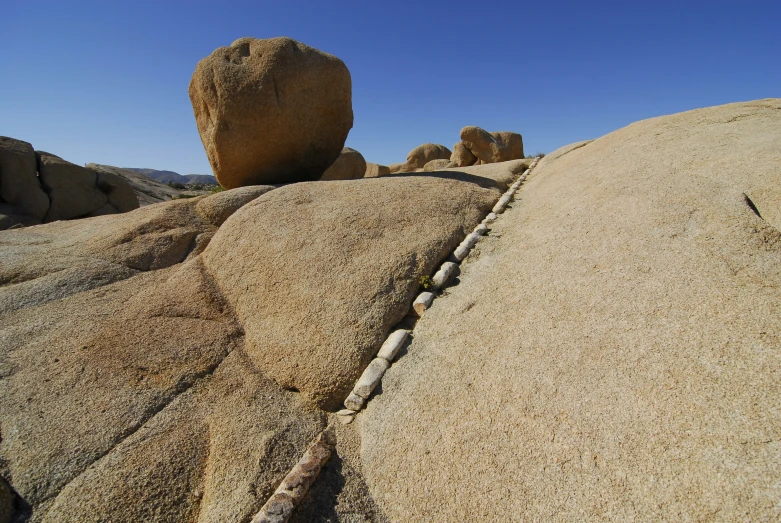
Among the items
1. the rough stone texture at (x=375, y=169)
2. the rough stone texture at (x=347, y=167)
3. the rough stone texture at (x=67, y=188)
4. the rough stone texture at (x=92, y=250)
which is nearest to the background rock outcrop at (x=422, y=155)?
the rough stone texture at (x=375, y=169)

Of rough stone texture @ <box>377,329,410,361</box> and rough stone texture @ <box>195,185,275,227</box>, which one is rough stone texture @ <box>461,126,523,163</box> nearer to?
rough stone texture @ <box>195,185,275,227</box>

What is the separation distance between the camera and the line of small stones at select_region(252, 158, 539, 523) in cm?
252

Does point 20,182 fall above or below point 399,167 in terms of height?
below

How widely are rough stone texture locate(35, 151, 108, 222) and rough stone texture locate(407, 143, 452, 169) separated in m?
15.4

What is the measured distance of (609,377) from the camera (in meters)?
2.84

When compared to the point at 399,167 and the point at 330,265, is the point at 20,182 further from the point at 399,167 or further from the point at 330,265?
the point at 399,167

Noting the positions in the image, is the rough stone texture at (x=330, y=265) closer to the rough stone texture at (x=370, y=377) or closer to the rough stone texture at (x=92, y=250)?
the rough stone texture at (x=370, y=377)

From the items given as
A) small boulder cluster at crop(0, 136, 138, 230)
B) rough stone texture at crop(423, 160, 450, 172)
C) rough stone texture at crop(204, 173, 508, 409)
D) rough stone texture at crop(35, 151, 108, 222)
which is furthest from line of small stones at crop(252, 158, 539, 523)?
rough stone texture at crop(423, 160, 450, 172)

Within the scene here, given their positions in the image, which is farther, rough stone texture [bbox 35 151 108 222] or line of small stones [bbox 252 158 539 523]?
rough stone texture [bbox 35 151 108 222]

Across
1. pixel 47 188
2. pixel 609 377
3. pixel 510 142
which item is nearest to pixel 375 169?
pixel 510 142

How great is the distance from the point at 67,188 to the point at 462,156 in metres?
16.2

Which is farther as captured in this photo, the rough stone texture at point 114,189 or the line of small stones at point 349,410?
the rough stone texture at point 114,189

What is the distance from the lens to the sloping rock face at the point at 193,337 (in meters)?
2.66

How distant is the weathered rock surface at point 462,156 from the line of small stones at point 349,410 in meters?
14.9
